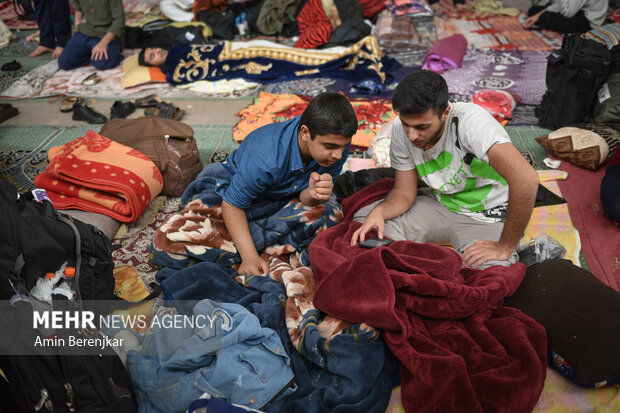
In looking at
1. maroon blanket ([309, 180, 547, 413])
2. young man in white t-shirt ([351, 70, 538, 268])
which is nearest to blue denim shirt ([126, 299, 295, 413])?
maroon blanket ([309, 180, 547, 413])

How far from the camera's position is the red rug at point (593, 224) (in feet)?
7.20

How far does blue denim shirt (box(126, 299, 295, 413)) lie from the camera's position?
1.49 m

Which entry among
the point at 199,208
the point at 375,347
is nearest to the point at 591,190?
the point at 375,347

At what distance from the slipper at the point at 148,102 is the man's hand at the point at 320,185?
2324 millimetres

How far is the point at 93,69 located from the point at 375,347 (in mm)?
4374

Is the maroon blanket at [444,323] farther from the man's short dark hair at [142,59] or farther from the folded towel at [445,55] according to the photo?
the man's short dark hair at [142,59]

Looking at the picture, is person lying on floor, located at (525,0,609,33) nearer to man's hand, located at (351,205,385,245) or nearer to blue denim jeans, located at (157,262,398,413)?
man's hand, located at (351,205,385,245)

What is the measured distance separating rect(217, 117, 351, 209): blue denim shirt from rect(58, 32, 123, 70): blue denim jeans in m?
3.24

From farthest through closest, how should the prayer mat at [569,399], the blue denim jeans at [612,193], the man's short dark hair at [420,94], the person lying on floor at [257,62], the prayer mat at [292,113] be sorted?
the person lying on floor at [257,62], the prayer mat at [292,113], the blue denim jeans at [612,193], the man's short dark hair at [420,94], the prayer mat at [569,399]

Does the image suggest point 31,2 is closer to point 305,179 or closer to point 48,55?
point 48,55

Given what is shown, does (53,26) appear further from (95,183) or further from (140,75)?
(95,183)

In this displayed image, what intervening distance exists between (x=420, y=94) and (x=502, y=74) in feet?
9.30

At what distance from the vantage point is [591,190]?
271 cm

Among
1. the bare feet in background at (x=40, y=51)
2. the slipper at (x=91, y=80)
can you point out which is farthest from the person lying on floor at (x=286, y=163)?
the bare feet in background at (x=40, y=51)
